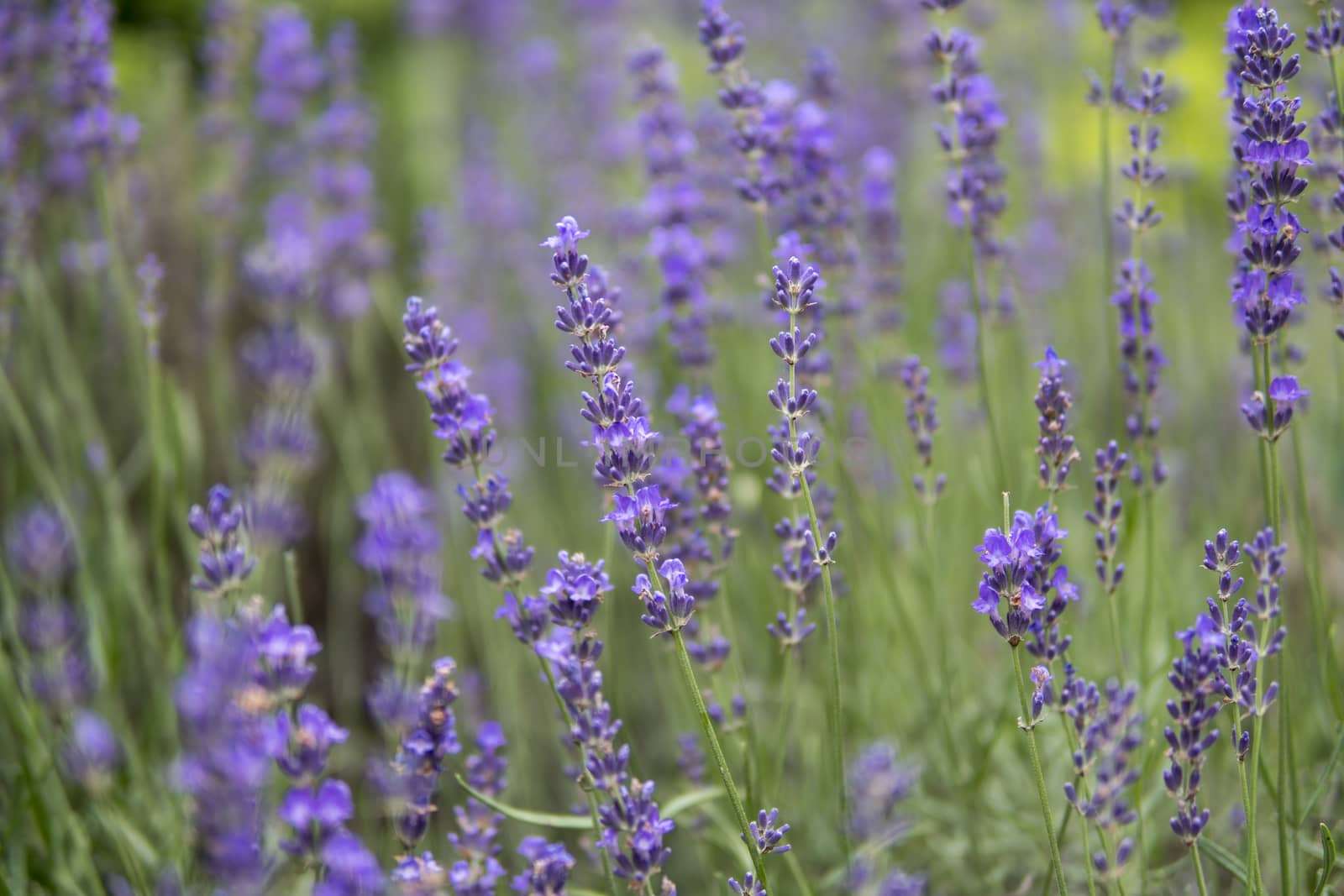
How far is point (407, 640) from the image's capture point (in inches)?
57.7

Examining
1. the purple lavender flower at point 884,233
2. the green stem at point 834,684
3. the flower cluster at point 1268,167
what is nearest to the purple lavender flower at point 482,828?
the green stem at point 834,684

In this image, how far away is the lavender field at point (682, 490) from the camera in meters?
1.41

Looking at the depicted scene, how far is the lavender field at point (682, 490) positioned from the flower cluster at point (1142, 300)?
12 millimetres

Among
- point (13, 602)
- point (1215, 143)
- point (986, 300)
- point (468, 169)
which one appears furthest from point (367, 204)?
point (1215, 143)

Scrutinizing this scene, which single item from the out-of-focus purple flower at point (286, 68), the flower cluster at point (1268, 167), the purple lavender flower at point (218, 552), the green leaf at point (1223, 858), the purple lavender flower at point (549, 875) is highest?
the out-of-focus purple flower at point (286, 68)

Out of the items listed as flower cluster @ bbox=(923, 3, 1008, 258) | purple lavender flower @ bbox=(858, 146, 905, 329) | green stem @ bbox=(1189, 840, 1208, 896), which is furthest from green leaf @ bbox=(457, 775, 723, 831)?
purple lavender flower @ bbox=(858, 146, 905, 329)

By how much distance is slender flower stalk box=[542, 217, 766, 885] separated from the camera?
1.35 meters

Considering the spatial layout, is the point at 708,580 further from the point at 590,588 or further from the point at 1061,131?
the point at 1061,131

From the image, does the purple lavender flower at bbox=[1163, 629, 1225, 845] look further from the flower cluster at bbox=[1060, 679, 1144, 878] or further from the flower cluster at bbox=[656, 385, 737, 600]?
the flower cluster at bbox=[656, 385, 737, 600]

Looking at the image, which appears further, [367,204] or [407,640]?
[367,204]

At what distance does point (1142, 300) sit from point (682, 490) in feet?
2.76

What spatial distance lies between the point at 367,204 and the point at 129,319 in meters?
1.09

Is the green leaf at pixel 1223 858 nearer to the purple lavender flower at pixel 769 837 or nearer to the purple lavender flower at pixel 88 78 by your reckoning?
the purple lavender flower at pixel 769 837

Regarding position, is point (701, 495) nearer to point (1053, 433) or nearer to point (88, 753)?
point (1053, 433)
